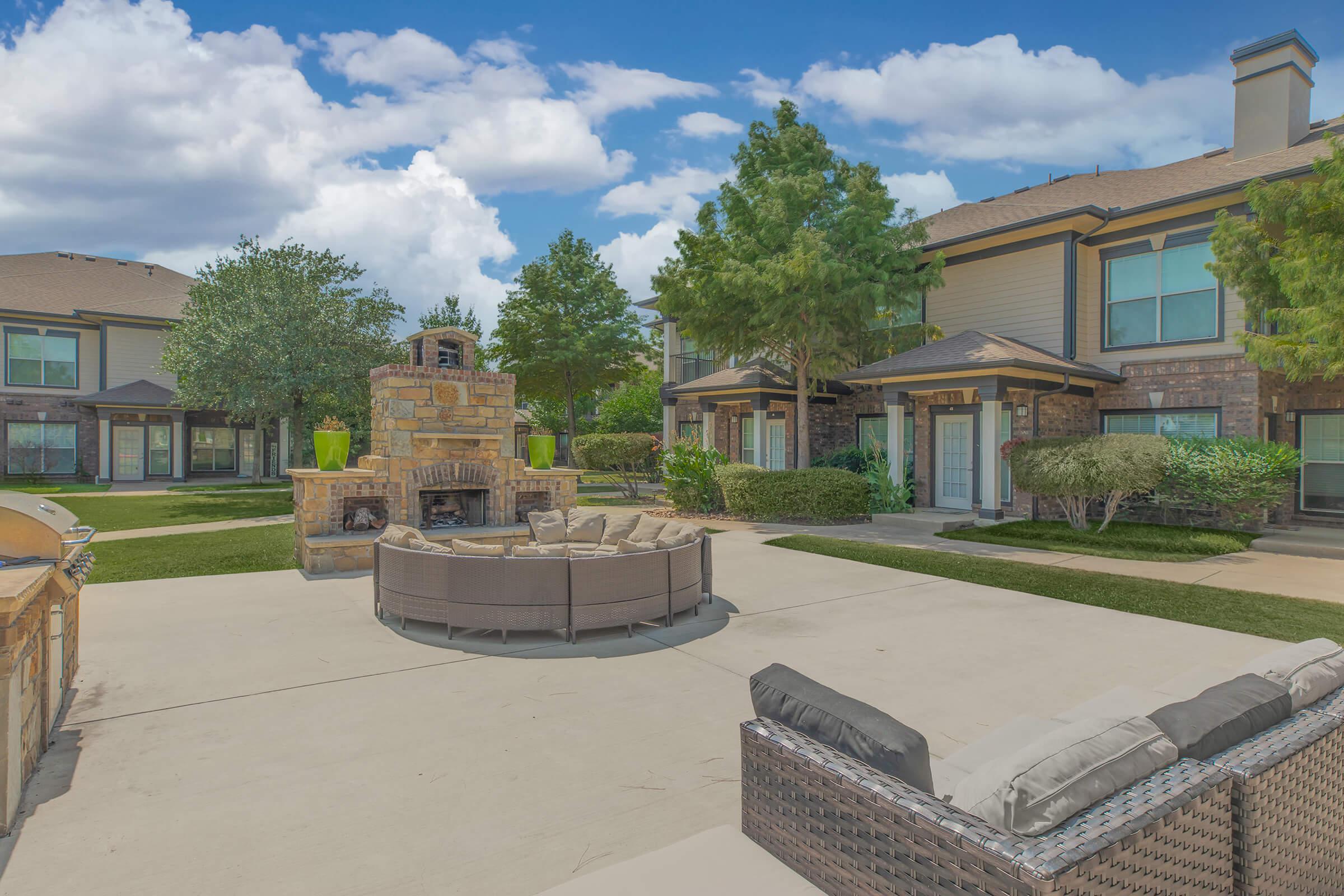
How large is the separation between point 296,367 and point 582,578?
51.1 ft

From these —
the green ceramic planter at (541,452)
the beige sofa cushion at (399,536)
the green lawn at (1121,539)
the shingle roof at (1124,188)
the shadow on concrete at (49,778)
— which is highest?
the shingle roof at (1124,188)

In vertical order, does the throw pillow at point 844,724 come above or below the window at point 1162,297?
below

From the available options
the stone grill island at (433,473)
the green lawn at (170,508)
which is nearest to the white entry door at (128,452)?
the green lawn at (170,508)

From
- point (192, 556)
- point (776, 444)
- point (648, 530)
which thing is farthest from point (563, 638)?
point (776, 444)

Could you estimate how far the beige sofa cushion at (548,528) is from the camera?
28.0ft

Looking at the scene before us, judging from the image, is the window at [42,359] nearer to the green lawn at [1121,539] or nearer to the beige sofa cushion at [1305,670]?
the green lawn at [1121,539]

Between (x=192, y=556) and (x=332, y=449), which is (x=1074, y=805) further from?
(x=192, y=556)

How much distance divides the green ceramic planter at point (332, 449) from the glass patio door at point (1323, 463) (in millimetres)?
16053

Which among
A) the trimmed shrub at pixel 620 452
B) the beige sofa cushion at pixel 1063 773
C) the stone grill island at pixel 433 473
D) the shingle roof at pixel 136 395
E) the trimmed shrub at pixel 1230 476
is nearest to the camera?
the beige sofa cushion at pixel 1063 773

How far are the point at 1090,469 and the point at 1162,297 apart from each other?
4417 mm

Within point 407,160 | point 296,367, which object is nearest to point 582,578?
point 407,160

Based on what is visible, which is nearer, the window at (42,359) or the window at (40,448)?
the window at (40,448)

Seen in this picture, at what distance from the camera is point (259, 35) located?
30.5 ft

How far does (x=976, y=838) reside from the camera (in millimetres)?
1758
